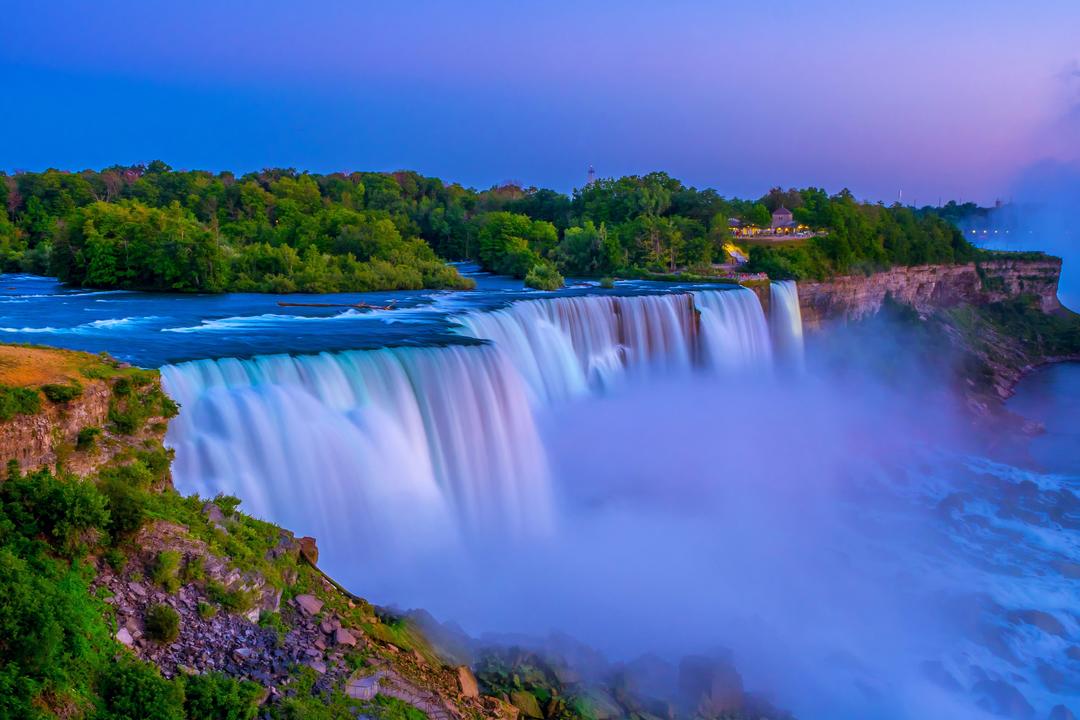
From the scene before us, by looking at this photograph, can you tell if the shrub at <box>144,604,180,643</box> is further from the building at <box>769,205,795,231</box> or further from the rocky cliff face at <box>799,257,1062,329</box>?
the building at <box>769,205,795,231</box>

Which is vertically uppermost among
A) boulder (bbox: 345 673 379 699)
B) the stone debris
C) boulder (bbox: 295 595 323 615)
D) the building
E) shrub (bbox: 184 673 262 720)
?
the building

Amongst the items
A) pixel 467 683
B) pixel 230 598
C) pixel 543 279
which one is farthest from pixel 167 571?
pixel 543 279

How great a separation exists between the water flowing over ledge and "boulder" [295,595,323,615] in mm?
3371

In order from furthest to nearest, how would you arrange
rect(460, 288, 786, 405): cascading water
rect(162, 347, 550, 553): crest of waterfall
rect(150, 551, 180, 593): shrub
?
rect(460, 288, 786, 405): cascading water → rect(162, 347, 550, 553): crest of waterfall → rect(150, 551, 180, 593): shrub

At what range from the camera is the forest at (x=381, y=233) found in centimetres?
3259

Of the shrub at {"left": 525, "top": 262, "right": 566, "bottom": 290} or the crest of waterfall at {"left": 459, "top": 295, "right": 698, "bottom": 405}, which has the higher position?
the shrub at {"left": 525, "top": 262, "right": 566, "bottom": 290}

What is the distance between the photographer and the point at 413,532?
14.2 m

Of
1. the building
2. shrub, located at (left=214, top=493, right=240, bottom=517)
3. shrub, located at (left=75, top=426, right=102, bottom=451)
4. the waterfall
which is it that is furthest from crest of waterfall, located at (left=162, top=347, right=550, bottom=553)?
the building

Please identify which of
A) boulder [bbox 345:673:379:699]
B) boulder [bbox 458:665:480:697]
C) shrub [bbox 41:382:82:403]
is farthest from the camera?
boulder [bbox 458:665:480:697]

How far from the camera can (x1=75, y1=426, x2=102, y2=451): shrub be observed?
941cm

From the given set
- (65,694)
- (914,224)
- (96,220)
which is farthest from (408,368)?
(914,224)

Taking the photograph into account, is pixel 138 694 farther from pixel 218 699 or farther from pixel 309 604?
pixel 309 604

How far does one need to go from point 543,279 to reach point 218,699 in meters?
31.4

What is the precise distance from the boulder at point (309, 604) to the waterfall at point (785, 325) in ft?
94.0
